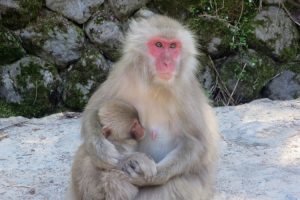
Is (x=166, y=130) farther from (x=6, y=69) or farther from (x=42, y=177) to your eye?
(x=6, y=69)

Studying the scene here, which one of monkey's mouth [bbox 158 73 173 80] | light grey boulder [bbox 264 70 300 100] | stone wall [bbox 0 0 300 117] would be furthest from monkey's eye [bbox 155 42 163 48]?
light grey boulder [bbox 264 70 300 100]

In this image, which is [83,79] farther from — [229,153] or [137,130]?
[137,130]

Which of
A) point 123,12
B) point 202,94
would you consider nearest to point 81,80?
point 123,12

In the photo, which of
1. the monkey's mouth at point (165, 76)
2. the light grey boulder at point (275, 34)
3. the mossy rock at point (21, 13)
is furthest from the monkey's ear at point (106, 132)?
the light grey boulder at point (275, 34)

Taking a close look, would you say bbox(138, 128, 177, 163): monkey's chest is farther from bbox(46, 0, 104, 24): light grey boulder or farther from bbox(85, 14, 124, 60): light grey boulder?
bbox(46, 0, 104, 24): light grey boulder

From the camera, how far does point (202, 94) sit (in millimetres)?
4105

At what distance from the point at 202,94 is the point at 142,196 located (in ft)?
2.68

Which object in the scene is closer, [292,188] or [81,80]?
[292,188]

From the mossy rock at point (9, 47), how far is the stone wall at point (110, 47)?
1cm

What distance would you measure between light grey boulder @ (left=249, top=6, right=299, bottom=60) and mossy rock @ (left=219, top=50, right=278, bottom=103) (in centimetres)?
13

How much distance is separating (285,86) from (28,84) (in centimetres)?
292

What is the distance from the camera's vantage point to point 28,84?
22.2ft

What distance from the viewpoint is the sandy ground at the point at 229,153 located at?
464 cm

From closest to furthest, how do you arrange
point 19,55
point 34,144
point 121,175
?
1. point 121,175
2. point 34,144
3. point 19,55
